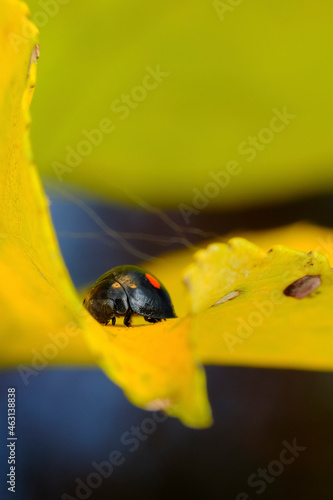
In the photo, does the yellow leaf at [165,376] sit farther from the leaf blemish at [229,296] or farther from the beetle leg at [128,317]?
the beetle leg at [128,317]

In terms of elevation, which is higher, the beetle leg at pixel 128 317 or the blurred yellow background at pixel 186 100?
the blurred yellow background at pixel 186 100

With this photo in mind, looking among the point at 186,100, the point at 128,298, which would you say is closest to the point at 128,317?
the point at 128,298

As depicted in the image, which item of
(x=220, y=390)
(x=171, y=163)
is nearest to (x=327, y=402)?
(x=220, y=390)

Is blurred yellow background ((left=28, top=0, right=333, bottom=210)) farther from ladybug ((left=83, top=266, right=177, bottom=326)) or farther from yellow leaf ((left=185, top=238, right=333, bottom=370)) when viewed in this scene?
yellow leaf ((left=185, top=238, right=333, bottom=370))

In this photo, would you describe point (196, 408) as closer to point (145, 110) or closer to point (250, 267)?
point (250, 267)

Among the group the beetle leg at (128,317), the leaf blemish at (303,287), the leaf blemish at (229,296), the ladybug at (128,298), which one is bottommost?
the beetle leg at (128,317)

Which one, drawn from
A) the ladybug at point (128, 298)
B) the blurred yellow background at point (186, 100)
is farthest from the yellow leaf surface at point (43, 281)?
the blurred yellow background at point (186, 100)

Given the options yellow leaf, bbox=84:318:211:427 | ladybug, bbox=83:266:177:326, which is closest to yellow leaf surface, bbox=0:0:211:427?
yellow leaf, bbox=84:318:211:427
